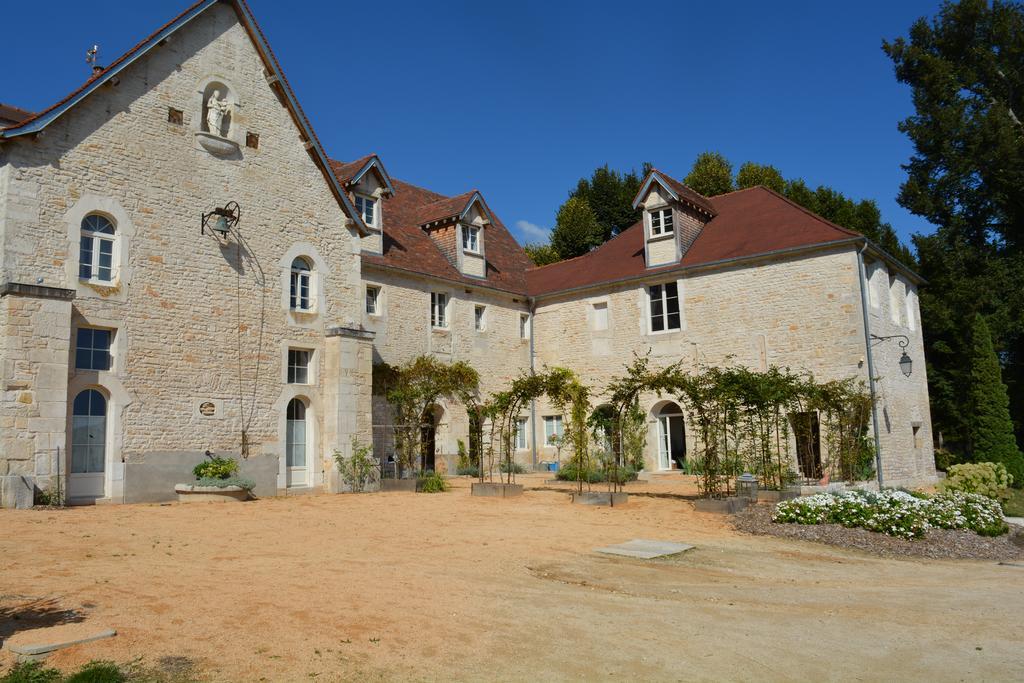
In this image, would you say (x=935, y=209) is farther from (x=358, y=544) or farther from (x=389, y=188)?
(x=358, y=544)

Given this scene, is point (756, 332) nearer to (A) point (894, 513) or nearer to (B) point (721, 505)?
(B) point (721, 505)

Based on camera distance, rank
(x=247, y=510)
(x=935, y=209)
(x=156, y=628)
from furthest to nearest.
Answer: (x=935, y=209), (x=247, y=510), (x=156, y=628)

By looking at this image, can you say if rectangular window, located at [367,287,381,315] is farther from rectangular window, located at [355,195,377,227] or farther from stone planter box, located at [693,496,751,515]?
stone planter box, located at [693,496,751,515]

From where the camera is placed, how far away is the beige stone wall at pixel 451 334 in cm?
2000

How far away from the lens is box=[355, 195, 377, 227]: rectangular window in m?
20.2

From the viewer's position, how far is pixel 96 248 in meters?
13.5

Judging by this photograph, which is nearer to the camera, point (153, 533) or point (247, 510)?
point (153, 533)

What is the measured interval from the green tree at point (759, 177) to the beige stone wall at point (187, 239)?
74.0 feet

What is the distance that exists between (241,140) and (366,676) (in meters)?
13.7

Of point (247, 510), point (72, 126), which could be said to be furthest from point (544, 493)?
point (72, 126)

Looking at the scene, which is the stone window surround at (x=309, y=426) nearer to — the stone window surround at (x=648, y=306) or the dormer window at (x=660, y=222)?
the stone window surround at (x=648, y=306)

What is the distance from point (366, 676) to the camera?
4535 mm

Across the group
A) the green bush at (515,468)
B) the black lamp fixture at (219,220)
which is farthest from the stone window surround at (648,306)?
the black lamp fixture at (219,220)

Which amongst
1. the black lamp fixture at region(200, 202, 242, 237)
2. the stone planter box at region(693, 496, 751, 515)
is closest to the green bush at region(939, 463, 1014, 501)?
the stone planter box at region(693, 496, 751, 515)
